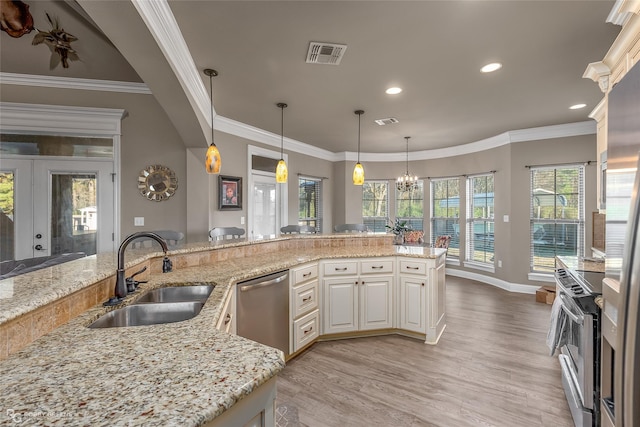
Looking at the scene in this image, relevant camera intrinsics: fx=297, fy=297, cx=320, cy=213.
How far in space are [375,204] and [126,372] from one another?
6960 mm

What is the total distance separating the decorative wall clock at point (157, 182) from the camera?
390 centimetres

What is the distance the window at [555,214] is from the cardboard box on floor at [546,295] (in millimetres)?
572

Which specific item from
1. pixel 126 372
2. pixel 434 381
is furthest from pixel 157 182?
pixel 434 381

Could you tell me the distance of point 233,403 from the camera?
72 centimetres

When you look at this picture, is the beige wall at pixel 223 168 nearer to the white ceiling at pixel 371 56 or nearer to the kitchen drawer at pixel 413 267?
the white ceiling at pixel 371 56

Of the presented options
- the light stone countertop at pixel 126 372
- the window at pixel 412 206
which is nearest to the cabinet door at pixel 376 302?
the light stone countertop at pixel 126 372

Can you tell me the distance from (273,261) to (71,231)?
9.00ft

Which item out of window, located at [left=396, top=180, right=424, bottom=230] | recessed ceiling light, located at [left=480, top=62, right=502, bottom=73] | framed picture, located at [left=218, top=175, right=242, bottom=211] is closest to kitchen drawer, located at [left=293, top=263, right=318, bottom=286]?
framed picture, located at [left=218, top=175, right=242, bottom=211]

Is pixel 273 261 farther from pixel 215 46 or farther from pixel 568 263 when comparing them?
pixel 568 263

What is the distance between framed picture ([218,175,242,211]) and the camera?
15.1 ft

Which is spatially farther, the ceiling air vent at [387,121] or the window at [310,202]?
the window at [310,202]

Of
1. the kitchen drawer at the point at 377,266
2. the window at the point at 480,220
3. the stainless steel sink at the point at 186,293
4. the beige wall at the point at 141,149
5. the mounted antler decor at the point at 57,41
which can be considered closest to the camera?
the stainless steel sink at the point at 186,293

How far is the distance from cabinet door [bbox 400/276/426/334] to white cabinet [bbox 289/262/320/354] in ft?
3.07

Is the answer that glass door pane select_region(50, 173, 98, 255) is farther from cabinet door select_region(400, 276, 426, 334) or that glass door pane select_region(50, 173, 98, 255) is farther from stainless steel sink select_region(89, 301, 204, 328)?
cabinet door select_region(400, 276, 426, 334)
